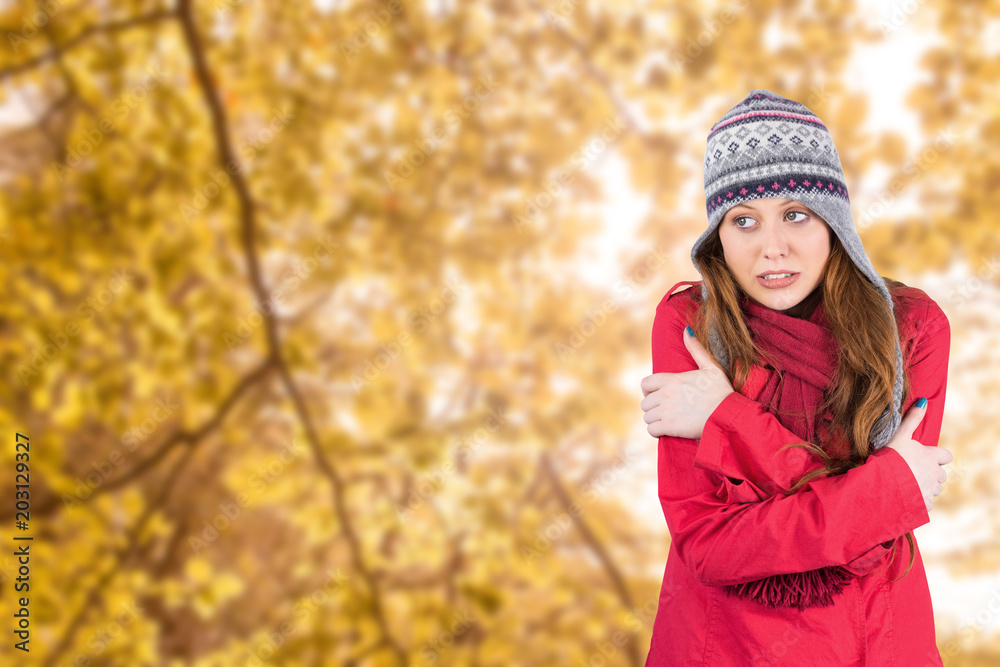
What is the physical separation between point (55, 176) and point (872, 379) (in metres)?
2.75

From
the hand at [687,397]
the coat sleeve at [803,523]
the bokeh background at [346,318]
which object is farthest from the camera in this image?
the bokeh background at [346,318]

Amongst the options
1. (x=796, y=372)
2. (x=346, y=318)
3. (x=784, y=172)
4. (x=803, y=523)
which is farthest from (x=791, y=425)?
(x=346, y=318)

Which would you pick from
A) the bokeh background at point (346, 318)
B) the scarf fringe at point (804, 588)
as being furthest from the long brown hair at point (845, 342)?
the bokeh background at point (346, 318)

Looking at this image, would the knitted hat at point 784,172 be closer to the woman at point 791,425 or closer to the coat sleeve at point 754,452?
the woman at point 791,425

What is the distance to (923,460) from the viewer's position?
Result: 1.04 meters

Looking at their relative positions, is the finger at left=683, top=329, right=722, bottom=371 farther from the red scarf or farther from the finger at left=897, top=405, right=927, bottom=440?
the finger at left=897, top=405, right=927, bottom=440

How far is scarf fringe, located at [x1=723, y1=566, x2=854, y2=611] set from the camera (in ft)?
3.51

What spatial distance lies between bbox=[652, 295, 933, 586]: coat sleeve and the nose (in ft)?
1.02

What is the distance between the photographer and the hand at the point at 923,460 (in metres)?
1.03

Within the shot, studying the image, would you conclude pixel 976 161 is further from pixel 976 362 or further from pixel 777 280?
pixel 777 280

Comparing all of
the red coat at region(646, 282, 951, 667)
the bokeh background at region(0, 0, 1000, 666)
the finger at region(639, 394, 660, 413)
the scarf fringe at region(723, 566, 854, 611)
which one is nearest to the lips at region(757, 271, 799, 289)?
the red coat at region(646, 282, 951, 667)

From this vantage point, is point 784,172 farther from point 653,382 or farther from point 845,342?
point 653,382

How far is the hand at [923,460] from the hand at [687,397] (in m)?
0.23

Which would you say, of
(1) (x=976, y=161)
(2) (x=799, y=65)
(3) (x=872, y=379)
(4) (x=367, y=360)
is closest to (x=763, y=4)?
(2) (x=799, y=65)
